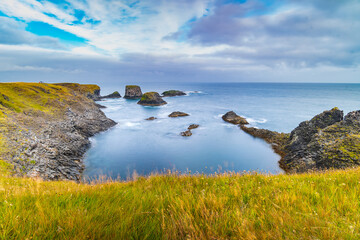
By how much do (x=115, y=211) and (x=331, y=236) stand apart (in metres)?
2.87

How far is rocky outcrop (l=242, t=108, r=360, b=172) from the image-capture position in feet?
61.6

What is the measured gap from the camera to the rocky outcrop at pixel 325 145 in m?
18.8

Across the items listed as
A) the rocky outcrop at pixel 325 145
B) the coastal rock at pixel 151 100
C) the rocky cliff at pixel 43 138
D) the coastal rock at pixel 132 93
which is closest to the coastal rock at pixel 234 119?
the rocky outcrop at pixel 325 145

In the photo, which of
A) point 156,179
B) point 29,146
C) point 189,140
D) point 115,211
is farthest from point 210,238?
point 189,140

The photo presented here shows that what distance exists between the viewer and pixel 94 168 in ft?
84.6

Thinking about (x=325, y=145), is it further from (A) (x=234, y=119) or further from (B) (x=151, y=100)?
(B) (x=151, y=100)

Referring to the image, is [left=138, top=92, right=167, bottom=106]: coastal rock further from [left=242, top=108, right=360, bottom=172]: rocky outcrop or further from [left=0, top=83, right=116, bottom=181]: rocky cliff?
[left=242, top=108, right=360, bottom=172]: rocky outcrop

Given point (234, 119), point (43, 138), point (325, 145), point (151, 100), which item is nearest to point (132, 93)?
point (151, 100)

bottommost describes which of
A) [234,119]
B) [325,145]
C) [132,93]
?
[234,119]

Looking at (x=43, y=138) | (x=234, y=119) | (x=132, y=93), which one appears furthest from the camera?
(x=132, y=93)

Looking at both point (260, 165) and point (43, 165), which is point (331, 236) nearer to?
point (43, 165)

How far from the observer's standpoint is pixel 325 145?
22.4 metres

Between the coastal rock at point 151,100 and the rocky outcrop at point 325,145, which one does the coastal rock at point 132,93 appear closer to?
the coastal rock at point 151,100

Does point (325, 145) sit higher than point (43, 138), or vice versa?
point (325, 145)
